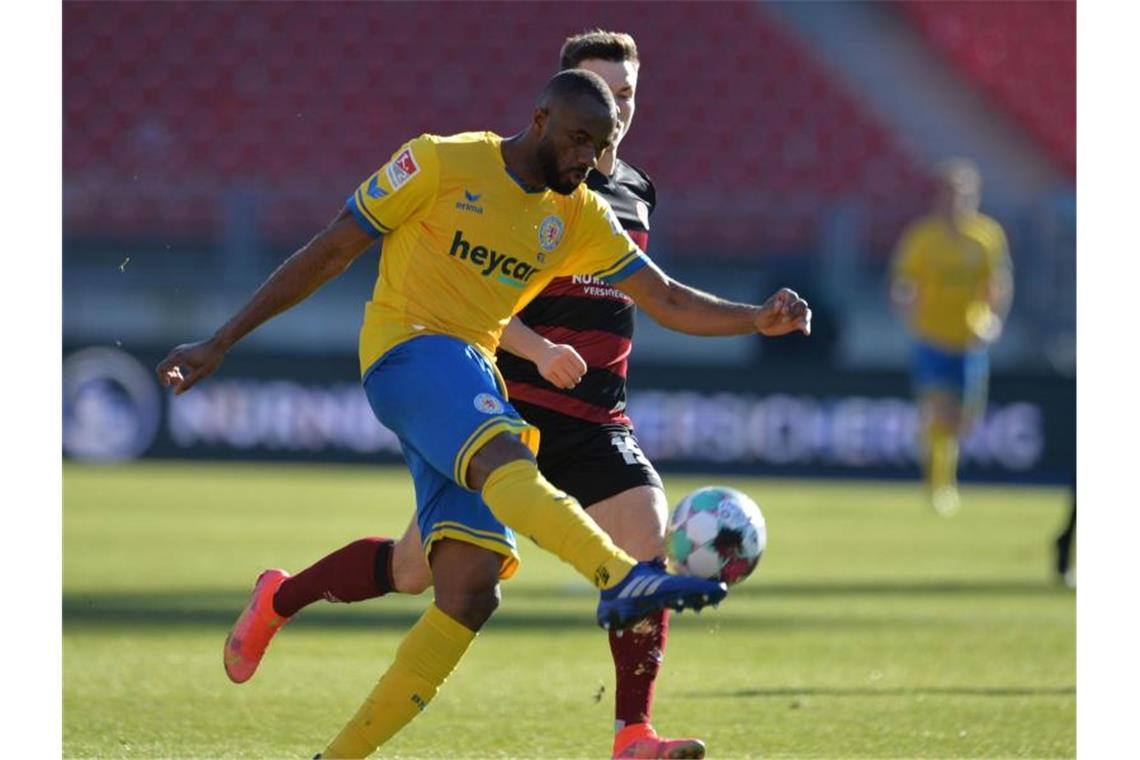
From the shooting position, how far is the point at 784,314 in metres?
5.07

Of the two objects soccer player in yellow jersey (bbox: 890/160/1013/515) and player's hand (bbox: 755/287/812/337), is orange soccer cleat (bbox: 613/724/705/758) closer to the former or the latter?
player's hand (bbox: 755/287/812/337)

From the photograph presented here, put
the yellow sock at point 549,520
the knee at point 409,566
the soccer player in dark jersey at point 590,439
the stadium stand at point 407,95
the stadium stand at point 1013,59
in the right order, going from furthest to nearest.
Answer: the stadium stand at point 1013,59
the stadium stand at point 407,95
the knee at point 409,566
the soccer player in dark jersey at point 590,439
the yellow sock at point 549,520

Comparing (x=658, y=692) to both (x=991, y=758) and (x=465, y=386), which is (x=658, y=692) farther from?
(x=465, y=386)

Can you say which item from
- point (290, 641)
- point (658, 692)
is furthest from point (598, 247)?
point (290, 641)

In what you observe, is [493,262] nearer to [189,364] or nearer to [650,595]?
[189,364]

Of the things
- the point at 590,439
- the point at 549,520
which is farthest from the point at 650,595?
the point at 590,439

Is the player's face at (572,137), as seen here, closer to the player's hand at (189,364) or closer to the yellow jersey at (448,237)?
the yellow jersey at (448,237)

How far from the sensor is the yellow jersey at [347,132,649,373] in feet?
15.8

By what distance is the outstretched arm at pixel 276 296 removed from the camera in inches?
186

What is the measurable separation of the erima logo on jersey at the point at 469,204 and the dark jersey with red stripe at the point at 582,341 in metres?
0.86

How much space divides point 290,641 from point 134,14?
13775 mm

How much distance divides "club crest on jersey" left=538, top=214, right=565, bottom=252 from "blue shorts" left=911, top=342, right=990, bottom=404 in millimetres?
11076

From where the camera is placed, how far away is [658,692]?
6.79 m

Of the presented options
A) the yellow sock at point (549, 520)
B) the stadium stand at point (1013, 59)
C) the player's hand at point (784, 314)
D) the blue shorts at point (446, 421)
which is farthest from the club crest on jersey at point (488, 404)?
the stadium stand at point (1013, 59)
